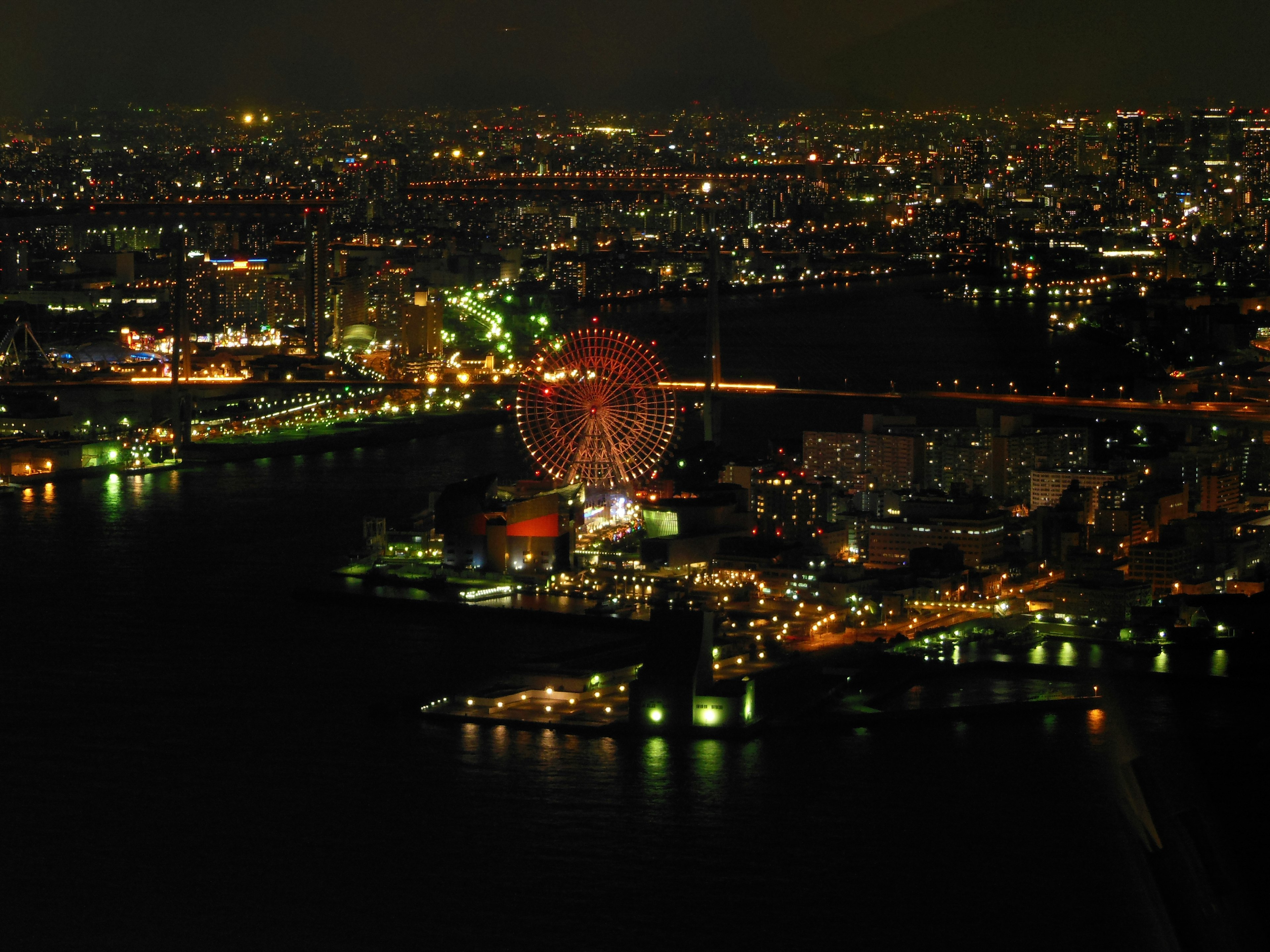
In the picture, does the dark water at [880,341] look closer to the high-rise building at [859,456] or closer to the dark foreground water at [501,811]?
the high-rise building at [859,456]

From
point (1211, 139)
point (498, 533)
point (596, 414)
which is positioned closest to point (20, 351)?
point (596, 414)

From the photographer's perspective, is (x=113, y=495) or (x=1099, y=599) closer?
(x=1099, y=599)

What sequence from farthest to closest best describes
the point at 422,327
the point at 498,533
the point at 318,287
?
the point at 318,287 < the point at 422,327 < the point at 498,533

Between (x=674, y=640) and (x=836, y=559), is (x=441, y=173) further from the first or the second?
(x=674, y=640)

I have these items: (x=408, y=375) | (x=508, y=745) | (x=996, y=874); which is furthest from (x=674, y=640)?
(x=408, y=375)

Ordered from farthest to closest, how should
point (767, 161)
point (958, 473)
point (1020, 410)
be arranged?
point (767, 161) < point (1020, 410) < point (958, 473)

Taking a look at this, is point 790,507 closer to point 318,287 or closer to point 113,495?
point 113,495
